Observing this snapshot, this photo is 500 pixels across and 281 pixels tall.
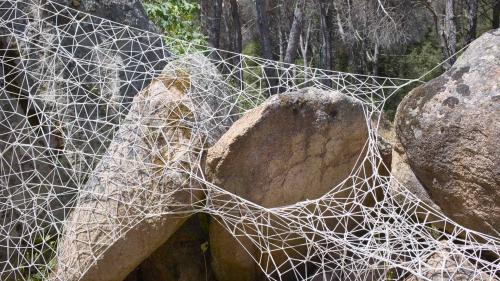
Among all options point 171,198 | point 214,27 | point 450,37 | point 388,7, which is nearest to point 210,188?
point 171,198

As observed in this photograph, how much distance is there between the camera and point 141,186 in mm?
3779

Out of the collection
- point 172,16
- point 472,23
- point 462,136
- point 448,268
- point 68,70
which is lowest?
point 172,16

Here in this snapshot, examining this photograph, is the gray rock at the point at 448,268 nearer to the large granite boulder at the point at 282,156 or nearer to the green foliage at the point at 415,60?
the large granite boulder at the point at 282,156

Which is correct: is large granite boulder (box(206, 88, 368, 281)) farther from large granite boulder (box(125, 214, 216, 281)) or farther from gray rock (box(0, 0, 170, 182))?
gray rock (box(0, 0, 170, 182))

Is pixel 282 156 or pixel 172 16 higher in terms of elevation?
pixel 282 156

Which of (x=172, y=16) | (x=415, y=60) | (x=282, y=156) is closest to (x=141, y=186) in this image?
(x=282, y=156)

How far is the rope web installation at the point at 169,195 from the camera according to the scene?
3.69 metres

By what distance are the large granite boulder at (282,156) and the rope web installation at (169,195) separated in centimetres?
7

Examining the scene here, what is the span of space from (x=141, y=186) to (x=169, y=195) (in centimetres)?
19

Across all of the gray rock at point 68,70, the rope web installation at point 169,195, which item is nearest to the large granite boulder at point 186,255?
the rope web installation at point 169,195

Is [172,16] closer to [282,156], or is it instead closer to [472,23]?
[472,23]

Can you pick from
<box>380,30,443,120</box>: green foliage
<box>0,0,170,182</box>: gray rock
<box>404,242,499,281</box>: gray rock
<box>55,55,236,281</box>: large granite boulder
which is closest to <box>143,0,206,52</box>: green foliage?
<box>0,0,170,182</box>: gray rock

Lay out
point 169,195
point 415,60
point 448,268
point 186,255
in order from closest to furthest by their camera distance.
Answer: point 448,268
point 169,195
point 186,255
point 415,60

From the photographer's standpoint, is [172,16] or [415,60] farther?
[415,60]
